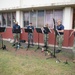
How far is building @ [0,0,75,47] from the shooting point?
1090cm

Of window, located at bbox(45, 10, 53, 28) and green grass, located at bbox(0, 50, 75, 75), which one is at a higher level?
window, located at bbox(45, 10, 53, 28)

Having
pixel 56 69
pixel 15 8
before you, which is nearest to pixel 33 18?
pixel 15 8

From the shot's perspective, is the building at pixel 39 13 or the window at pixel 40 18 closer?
the building at pixel 39 13

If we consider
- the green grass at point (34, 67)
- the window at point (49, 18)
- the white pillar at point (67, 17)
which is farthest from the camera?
the window at point (49, 18)

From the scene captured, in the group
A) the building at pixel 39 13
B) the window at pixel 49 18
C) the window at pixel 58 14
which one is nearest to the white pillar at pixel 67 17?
the building at pixel 39 13

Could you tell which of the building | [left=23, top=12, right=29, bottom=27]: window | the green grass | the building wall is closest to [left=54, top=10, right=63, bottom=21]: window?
the building

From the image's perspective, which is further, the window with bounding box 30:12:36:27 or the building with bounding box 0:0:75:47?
the window with bounding box 30:12:36:27

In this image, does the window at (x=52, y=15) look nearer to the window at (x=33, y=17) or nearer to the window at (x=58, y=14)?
the window at (x=58, y=14)

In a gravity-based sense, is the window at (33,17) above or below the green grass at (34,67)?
above

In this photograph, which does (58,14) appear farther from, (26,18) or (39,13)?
(26,18)

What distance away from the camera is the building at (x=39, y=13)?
10.9 m

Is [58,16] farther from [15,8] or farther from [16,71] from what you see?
[16,71]

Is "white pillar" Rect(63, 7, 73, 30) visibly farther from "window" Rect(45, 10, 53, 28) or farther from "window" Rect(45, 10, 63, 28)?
"window" Rect(45, 10, 53, 28)

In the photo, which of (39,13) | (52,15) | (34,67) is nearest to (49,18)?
(52,15)
